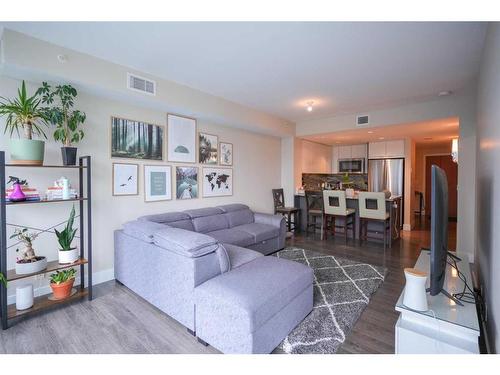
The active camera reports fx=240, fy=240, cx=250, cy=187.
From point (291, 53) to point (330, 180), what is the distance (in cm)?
546

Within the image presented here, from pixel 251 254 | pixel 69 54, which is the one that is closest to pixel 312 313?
pixel 251 254

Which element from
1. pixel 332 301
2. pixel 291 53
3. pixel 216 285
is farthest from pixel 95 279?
pixel 291 53

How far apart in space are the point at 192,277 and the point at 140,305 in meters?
0.98

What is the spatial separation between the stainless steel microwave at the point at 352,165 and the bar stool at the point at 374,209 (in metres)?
2.59

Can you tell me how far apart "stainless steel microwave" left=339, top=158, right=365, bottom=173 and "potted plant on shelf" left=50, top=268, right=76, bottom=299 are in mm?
6755

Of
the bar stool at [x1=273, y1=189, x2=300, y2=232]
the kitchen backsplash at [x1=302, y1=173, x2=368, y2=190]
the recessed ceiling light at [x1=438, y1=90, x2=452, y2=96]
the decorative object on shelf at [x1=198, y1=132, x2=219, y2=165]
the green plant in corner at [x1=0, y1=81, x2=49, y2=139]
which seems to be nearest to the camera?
the green plant in corner at [x1=0, y1=81, x2=49, y2=139]

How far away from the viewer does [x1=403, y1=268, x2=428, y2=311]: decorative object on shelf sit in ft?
4.59

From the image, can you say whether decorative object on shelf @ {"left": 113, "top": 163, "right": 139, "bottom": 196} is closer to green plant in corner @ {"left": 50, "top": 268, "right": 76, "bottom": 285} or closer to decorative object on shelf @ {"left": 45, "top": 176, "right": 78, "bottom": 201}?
decorative object on shelf @ {"left": 45, "top": 176, "right": 78, "bottom": 201}

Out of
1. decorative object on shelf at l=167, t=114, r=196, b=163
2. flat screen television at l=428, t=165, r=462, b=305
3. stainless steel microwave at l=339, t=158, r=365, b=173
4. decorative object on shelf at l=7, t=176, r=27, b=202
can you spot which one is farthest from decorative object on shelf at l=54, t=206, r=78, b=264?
stainless steel microwave at l=339, t=158, r=365, b=173

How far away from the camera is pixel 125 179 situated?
10.4 ft

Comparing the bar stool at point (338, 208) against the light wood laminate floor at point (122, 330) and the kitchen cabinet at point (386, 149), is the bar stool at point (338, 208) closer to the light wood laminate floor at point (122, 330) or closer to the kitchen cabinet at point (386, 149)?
the light wood laminate floor at point (122, 330)

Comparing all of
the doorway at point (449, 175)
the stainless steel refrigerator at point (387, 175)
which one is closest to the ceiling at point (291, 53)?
the stainless steel refrigerator at point (387, 175)
